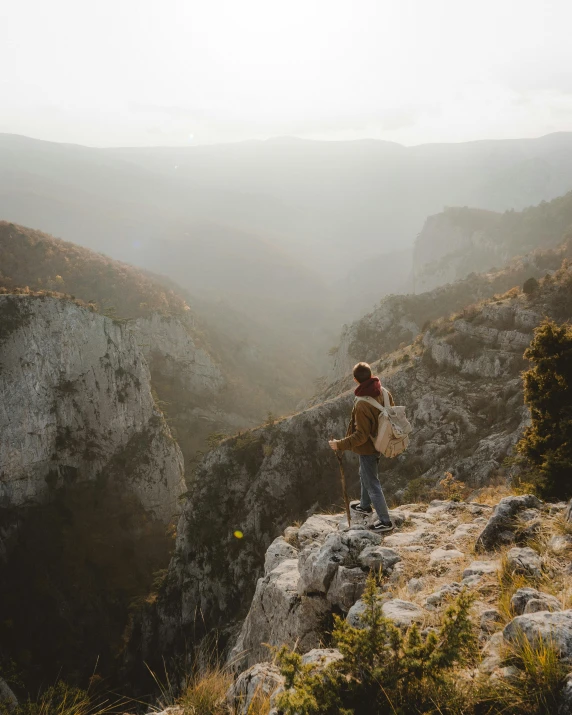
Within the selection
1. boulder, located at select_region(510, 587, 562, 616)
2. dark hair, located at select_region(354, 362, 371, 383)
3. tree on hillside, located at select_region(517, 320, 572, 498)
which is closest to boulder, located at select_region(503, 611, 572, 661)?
boulder, located at select_region(510, 587, 562, 616)

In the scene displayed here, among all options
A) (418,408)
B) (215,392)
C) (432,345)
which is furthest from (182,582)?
(215,392)

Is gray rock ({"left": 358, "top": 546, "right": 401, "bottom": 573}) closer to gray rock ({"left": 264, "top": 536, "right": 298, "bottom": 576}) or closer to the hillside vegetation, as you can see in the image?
gray rock ({"left": 264, "top": 536, "right": 298, "bottom": 576})

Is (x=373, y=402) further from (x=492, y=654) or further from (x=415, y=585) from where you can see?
(x=492, y=654)

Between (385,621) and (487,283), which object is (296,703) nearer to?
(385,621)

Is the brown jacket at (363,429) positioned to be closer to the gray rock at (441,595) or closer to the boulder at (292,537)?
the gray rock at (441,595)

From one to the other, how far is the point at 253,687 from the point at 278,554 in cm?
628

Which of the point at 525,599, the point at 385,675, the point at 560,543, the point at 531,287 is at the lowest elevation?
the point at 560,543

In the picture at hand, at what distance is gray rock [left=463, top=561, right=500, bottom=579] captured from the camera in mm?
5508

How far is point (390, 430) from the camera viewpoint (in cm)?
757

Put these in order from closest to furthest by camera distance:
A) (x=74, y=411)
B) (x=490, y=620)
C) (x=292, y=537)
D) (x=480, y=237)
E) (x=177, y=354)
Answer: (x=490, y=620) → (x=292, y=537) → (x=74, y=411) → (x=177, y=354) → (x=480, y=237)

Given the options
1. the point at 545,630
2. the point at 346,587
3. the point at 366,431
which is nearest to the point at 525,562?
the point at 545,630

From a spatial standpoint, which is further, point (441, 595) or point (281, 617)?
point (281, 617)

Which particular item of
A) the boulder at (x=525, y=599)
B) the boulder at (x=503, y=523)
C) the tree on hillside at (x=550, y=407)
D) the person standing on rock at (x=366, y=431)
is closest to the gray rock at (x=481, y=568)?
the boulder at (x=503, y=523)

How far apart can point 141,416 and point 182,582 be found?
21.8 meters
